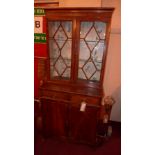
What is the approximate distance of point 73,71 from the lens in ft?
9.01

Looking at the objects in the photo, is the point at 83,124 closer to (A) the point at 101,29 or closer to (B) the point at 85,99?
(B) the point at 85,99

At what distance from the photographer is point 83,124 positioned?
2646 millimetres

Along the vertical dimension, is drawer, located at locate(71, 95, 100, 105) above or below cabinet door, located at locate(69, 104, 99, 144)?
above

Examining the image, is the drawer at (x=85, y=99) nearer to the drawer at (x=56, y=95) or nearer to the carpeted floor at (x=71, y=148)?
the drawer at (x=56, y=95)

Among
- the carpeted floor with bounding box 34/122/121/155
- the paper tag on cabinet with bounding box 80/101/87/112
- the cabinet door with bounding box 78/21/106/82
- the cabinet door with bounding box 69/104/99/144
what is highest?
the cabinet door with bounding box 78/21/106/82

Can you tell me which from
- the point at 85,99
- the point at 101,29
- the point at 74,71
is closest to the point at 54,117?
the point at 85,99

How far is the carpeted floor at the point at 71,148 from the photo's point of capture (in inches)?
101

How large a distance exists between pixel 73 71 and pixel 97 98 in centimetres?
49

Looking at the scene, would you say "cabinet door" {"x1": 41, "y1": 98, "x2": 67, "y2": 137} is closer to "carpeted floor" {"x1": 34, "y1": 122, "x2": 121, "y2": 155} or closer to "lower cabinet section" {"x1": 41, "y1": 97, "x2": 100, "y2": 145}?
"lower cabinet section" {"x1": 41, "y1": 97, "x2": 100, "y2": 145}

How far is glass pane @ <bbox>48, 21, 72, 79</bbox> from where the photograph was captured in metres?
2.76

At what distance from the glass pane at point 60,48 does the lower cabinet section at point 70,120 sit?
41 centimetres

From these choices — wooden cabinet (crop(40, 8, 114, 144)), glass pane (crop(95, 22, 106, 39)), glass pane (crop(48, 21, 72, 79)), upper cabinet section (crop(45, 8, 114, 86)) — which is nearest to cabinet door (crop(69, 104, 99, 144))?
wooden cabinet (crop(40, 8, 114, 144))

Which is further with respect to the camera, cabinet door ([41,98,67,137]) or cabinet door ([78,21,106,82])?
cabinet door ([41,98,67,137])
